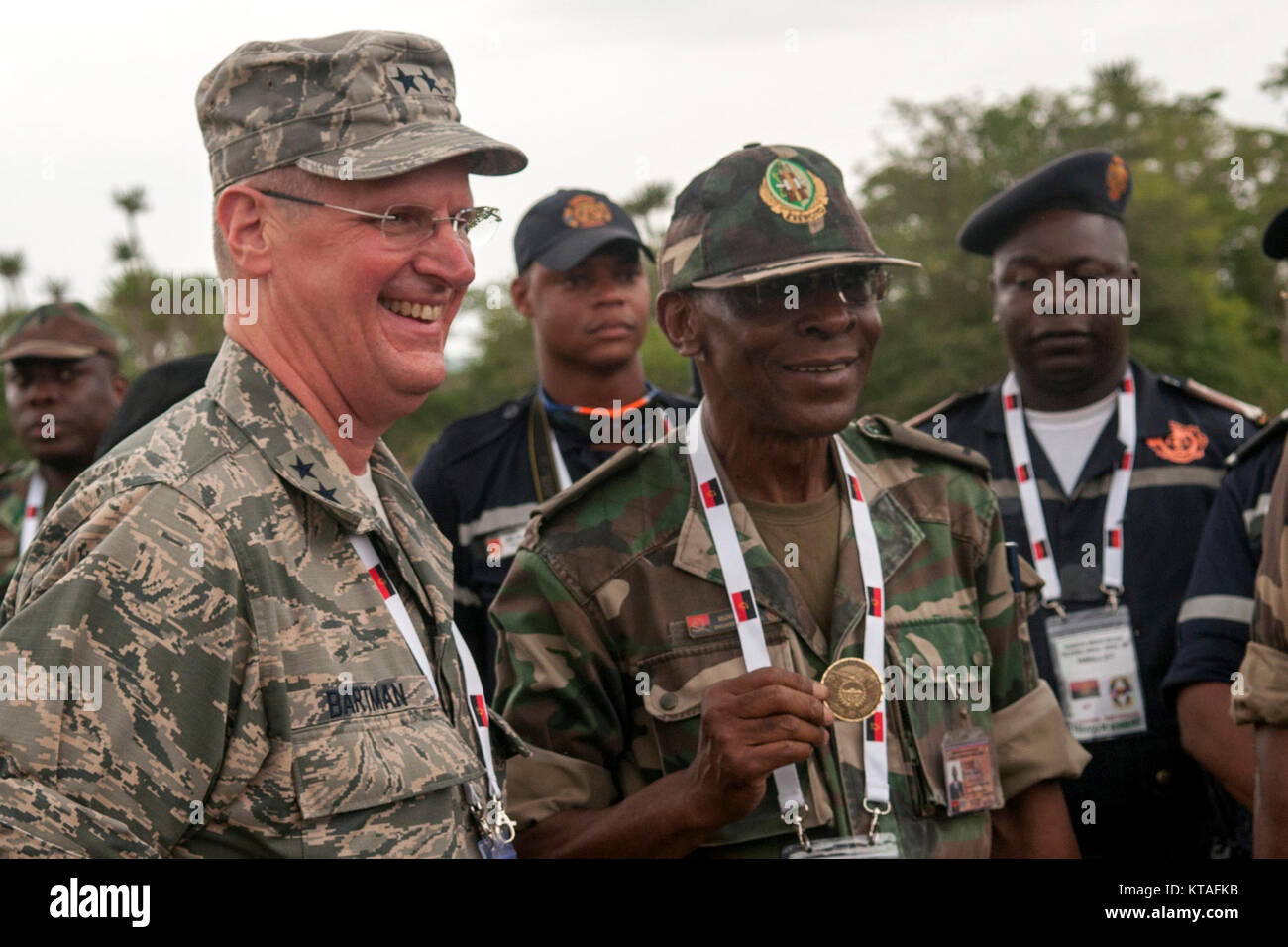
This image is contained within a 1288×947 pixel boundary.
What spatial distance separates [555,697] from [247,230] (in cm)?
129

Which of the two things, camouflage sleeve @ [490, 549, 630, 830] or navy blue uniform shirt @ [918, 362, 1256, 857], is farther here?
navy blue uniform shirt @ [918, 362, 1256, 857]

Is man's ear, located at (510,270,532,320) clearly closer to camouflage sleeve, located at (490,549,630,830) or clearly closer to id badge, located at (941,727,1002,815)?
camouflage sleeve, located at (490,549,630,830)

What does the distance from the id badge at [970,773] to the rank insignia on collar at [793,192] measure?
4.29ft

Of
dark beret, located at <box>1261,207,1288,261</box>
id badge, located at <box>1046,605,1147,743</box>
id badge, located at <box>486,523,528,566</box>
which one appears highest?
dark beret, located at <box>1261,207,1288,261</box>

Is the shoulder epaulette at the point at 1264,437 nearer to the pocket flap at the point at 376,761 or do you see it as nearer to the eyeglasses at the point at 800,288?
the eyeglasses at the point at 800,288

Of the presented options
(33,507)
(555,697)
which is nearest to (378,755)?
(555,697)

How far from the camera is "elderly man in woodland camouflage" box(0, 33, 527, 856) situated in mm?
2186

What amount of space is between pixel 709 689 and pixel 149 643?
4.09ft

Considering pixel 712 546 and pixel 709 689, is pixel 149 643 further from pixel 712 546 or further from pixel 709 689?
pixel 712 546

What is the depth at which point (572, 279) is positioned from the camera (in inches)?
234

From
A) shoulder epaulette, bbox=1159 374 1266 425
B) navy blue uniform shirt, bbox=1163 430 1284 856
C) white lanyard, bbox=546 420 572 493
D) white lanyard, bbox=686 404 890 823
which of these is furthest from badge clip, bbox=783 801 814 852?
shoulder epaulette, bbox=1159 374 1266 425

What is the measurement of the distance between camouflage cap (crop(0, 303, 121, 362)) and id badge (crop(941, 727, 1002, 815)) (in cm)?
520

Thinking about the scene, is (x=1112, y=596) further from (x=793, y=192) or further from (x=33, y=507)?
(x=33, y=507)
